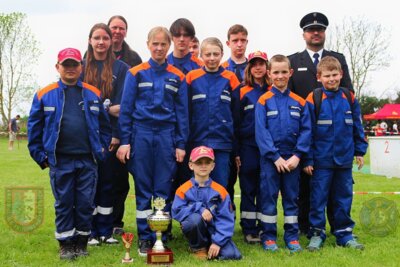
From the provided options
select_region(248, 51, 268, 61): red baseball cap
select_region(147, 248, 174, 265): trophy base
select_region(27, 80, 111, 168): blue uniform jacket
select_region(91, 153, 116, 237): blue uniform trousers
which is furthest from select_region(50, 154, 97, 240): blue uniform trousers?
select_region(248, 51, 268, 61): red baseball cap

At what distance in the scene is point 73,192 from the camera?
483 centimetres

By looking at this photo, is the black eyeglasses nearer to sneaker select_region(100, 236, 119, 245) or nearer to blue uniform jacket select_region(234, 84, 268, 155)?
blue uniform jacket select_region(234, 84, 268, 155)

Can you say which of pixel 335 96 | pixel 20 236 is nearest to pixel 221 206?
pixel 335 96

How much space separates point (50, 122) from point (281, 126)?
2323 mm

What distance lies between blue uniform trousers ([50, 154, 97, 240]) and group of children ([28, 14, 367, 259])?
0.09 meters

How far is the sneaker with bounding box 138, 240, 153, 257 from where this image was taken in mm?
4917

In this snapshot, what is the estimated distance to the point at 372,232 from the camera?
5820 mm

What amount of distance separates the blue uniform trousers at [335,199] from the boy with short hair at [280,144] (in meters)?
0.23

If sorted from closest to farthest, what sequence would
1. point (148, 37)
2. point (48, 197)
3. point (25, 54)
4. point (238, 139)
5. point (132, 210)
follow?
1. point (148, 37)
2. point (238, 139)
3. point (132, 210)
4. point (48, 197)
5. point (25, 54)

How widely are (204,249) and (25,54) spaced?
46.4 m

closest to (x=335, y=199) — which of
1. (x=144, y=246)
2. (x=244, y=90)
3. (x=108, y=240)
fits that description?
(x=244, y=90)

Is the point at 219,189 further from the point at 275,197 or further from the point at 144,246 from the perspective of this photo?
the point at 144,246

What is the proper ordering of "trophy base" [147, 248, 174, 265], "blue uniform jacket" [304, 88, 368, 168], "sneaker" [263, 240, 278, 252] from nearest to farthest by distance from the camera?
"trophy base" [147, 248, 174, 265] → "sneaker" [263, 240, 278, 252] → "blue uniform jacket" [304, 88, 368, 168]

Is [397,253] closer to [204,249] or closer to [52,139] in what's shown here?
[204,249]
